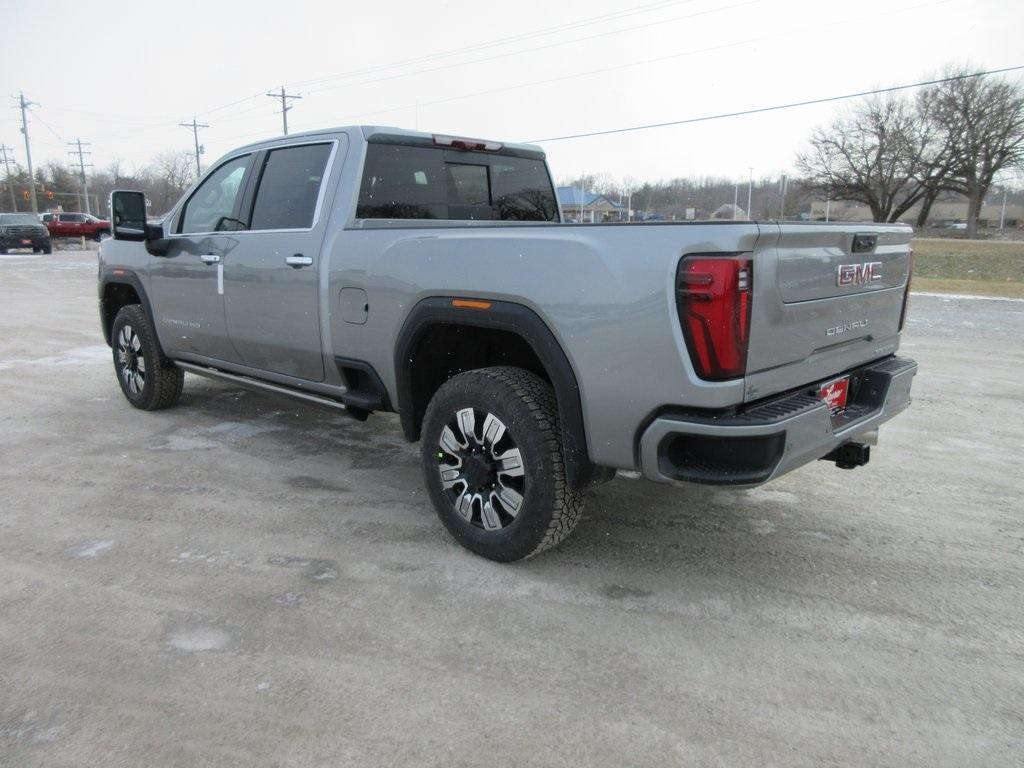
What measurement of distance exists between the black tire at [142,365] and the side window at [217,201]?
3.03ft

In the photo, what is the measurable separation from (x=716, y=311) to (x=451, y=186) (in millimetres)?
2523

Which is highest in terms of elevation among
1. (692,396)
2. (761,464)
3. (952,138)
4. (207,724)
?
(952,138)

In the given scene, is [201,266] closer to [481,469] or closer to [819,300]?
[481,469]

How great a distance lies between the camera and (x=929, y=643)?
2.88 meters

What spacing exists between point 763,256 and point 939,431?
3.61 m

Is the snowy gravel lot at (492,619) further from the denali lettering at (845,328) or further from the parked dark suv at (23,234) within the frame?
the parked dark suv at (23,234)

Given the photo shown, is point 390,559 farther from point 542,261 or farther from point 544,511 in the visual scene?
point 542,261

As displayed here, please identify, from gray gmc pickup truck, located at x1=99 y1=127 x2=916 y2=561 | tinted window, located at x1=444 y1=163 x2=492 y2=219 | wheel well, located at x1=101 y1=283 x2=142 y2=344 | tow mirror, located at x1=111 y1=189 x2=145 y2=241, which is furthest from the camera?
wheel well, located at x1=101 y1=283 x2=142 y2=344

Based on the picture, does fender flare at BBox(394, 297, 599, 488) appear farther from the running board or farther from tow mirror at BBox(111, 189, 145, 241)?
tow mirror at BBox(111, 189, 145, 241)

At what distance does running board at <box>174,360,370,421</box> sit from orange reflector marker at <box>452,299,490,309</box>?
1119 millimetres

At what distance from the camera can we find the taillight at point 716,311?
2.67 metres

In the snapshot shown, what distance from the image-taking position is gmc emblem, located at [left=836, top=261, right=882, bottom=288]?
317 centimetres

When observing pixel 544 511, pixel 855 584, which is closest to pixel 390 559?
pixel 544 511

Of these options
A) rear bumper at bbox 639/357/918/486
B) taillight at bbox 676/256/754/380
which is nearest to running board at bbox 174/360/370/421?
rear bumper at bbox 639/357/918/486
